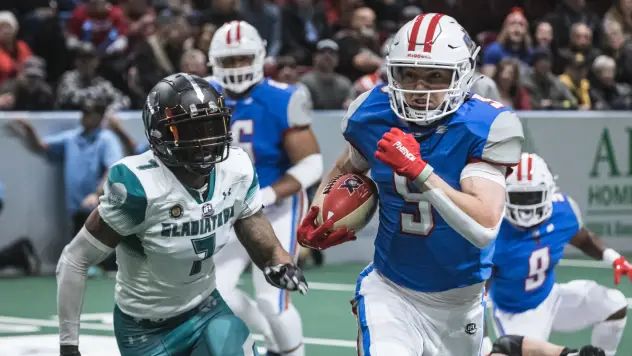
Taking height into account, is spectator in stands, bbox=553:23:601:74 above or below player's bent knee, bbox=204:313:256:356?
below

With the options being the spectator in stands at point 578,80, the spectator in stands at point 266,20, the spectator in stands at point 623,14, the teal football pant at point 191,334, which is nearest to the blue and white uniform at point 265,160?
the teal football pant at point 191,334

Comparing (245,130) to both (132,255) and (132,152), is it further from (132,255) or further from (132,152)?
(132,152)

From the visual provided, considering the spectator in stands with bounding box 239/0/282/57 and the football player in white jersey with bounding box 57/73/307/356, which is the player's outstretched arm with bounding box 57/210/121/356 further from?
the spectator in stands with bounding box 239/0/282/57

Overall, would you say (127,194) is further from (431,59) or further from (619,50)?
(619,50)

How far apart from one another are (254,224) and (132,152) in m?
5.71

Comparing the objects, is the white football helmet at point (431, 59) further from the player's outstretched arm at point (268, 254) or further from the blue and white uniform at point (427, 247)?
the player's outstretched arm at point (268, 254)

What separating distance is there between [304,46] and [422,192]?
929cm

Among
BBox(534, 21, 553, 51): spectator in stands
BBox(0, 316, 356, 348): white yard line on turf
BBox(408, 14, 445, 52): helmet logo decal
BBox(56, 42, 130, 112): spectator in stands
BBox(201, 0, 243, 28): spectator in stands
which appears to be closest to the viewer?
BBox(408, 14, 445, 52): helmet logo decal

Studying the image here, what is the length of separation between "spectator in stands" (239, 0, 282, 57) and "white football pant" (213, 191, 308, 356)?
6508 millimetres

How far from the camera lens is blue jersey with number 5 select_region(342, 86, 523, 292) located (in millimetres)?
4254

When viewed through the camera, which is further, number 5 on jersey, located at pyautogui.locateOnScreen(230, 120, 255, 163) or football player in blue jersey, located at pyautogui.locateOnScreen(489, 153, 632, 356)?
number 5 on jersey, located at pyautogui.locateOnScreen(230, 120, 255, 163)

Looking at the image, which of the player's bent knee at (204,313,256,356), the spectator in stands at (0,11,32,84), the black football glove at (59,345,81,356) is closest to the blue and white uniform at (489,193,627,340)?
the player's bent knee at (204,313,256,356)

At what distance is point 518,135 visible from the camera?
4270 millimetres

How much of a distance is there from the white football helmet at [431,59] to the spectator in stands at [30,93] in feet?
21.9
